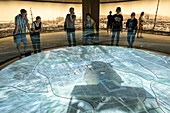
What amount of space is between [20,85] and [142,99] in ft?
7.05

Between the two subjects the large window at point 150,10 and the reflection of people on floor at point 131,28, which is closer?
the reflection of people on floor at point 131,28

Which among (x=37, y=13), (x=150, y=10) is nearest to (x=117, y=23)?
(x=150, y=10)

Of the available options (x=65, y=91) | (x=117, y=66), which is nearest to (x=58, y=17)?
(x=117, y=66)

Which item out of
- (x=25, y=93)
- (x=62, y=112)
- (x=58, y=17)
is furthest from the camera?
(x=58, y=17)

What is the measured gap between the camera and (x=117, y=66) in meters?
2.96

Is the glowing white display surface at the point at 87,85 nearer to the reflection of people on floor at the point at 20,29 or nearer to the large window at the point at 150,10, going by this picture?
the reflection of people on floor at the point at 20,29

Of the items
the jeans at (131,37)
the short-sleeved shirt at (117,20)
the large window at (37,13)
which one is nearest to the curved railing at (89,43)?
the jeans at (131,37)

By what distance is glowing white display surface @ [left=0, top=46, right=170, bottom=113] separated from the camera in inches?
63.6

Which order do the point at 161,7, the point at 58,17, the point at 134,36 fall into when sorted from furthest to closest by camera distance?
1. the point at 58,17
2. the point at 161,7
3. the point at 134,36

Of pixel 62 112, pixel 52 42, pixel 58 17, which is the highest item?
→ pixel 58 17

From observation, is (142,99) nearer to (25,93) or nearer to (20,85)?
(25,93)

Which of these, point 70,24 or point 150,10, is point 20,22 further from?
point 150,10

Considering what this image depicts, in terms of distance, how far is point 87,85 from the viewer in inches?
84.2

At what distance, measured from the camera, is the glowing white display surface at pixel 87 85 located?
161cm
